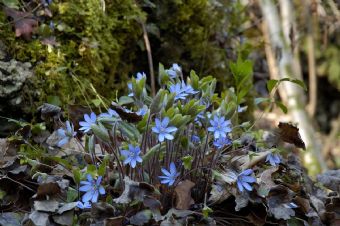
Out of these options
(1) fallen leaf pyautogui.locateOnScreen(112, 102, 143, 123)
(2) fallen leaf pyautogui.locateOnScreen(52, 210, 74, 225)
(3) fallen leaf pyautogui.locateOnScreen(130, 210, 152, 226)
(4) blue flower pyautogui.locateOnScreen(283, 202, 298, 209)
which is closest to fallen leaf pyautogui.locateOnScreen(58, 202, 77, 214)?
(2) fallen leaf pyautogui.locateOnScreen(52, 210, 74, 225)

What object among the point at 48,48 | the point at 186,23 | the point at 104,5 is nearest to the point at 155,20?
the point at 186,23

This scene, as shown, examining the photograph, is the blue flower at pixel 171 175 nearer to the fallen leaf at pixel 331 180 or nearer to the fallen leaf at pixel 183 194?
the fallen leaf at pixel 183 194

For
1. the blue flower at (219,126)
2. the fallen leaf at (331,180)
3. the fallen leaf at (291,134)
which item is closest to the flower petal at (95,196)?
the blue flower at (219,126)

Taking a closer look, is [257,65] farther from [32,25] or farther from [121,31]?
[32,25]

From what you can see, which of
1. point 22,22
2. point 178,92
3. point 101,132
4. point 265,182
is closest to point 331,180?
point 265,182

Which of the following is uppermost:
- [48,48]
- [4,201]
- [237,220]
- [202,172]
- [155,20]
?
[155,20]

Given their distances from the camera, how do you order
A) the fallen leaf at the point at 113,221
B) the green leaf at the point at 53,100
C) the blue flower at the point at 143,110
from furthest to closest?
1. the green leaf at the point at 53,100
2. the blue flower at the point at 143,110
3. the fallen leaf at the point at 113,221

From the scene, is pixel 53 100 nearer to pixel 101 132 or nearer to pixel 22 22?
pixel 22 22
